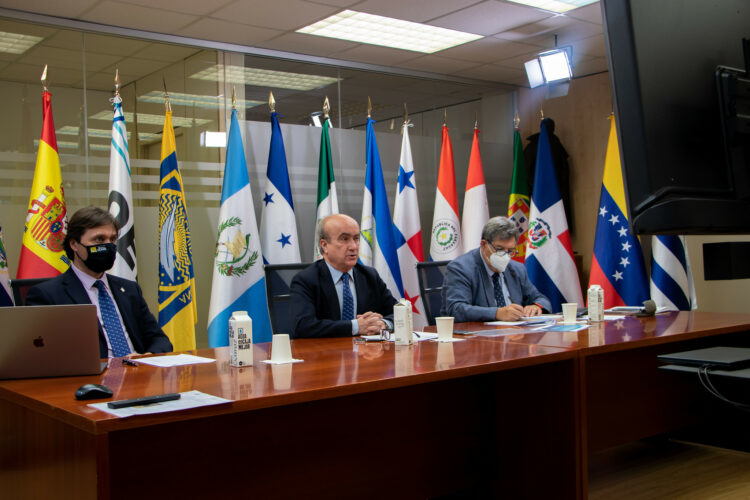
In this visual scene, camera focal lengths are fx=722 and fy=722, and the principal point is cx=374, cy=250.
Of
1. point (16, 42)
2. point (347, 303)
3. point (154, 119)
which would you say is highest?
point (16, 42)

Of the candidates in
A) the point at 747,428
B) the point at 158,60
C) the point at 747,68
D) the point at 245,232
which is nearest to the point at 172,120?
the point at 158,60

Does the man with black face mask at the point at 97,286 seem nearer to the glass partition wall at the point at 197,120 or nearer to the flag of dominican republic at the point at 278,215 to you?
the glass partition wall at the point at 197,120

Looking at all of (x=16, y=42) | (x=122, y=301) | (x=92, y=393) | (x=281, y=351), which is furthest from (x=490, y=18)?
(x=92, y=393)

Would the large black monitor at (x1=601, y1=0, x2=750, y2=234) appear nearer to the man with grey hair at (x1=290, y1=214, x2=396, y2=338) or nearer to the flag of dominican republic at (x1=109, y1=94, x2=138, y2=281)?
the man with grey hair at (x1=290, y1=214, x2=396, y2=338)

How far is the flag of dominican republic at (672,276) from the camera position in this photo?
5266 millimetres

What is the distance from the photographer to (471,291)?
12.1 feet

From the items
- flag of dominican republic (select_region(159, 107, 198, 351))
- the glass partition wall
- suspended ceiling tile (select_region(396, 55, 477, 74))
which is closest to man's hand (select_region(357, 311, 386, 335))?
flag of dominican republic (select_region(159, 107, 198, 351))

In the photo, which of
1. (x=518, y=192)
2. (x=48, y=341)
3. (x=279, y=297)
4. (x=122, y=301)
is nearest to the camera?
(x=48, y=341)

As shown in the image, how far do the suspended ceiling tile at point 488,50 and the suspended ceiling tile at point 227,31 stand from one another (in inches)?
55.0

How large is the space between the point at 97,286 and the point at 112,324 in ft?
0.52

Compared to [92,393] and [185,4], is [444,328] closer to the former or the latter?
[92,393]

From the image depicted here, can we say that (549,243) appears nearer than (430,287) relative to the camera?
No

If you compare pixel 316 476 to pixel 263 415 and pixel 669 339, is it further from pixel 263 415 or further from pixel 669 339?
pixel 669 339

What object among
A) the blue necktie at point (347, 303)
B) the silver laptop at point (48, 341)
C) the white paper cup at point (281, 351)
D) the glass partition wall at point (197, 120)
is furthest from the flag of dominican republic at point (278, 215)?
the silver laptop at point (48, 341)
